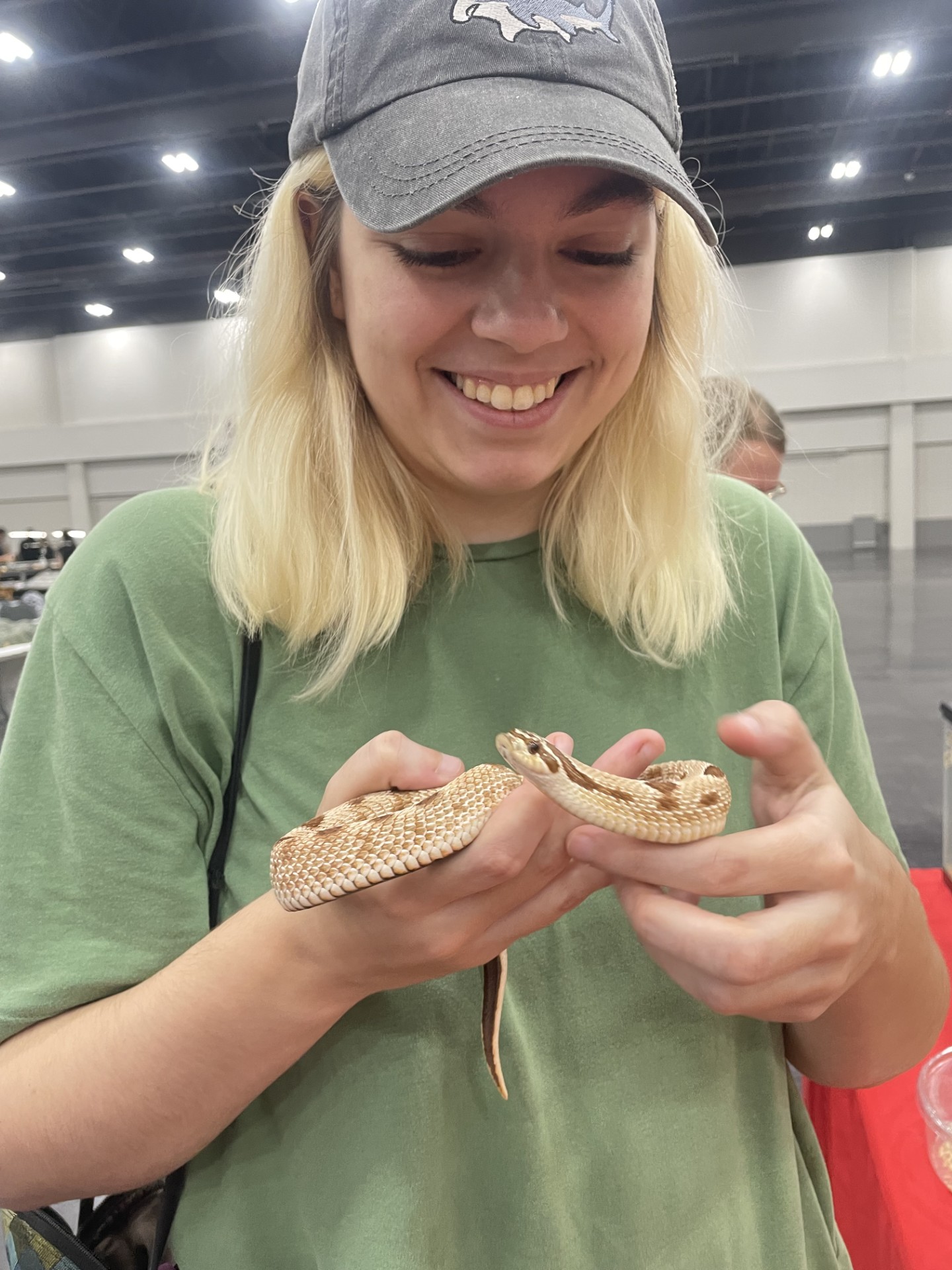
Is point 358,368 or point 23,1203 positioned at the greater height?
point 358,368

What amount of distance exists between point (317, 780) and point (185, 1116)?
1.37 ft

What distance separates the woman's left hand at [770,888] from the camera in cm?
83

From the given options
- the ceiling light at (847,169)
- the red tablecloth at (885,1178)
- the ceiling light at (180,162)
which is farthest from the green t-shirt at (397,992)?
the ceiling light at (847,169)

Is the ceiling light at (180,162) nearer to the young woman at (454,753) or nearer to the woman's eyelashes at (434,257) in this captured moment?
the young woman at (454,753)

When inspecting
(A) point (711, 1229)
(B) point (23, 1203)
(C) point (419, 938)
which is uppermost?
(C) point (419, 938)

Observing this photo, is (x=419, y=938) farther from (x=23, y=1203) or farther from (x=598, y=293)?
(x=598, y=293)

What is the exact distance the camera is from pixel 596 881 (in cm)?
96

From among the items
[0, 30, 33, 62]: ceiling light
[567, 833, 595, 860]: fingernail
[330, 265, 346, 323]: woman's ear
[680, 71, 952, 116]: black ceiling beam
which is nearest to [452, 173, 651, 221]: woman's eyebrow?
[330, 265, 346, 323]: woman's ear

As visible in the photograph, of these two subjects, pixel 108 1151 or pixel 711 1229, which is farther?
pixel 711 1229

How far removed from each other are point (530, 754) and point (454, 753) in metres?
0.33

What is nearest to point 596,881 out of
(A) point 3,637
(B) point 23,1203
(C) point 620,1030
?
(C) point 620,1030

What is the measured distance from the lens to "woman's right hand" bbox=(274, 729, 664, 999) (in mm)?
847

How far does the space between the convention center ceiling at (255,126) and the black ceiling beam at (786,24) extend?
0.02m

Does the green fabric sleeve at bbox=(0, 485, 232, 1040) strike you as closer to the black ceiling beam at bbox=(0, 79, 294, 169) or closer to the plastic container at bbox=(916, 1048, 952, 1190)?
the plastic container at bbox=(916, 1048, 952, 1190)
